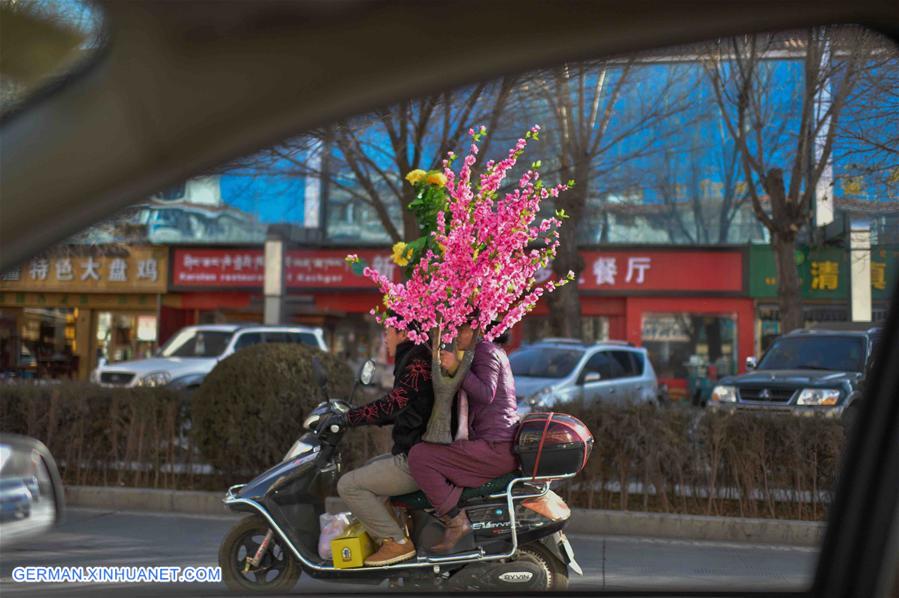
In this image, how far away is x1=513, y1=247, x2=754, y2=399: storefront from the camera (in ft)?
60.5

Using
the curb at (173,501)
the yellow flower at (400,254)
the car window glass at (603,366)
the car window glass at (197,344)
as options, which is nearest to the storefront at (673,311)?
the car window glass at (603,366)

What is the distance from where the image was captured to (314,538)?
4.87m

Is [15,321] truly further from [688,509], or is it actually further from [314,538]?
[688,509]

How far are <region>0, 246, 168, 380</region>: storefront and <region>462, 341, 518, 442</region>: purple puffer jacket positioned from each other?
1587 millimetres

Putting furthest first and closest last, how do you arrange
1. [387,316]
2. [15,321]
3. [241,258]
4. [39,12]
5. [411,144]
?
[241,258]
[387,316]
[411,144]
[15,321]
[39,12]

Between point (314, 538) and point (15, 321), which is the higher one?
point (15, 321)

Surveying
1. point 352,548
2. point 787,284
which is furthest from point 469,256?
point 787,284

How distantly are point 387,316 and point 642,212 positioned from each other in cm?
553

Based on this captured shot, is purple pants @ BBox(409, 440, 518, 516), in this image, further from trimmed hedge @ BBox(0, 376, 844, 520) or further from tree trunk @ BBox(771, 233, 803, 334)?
tree trunk @ BBox(771, 233, 803, 334)

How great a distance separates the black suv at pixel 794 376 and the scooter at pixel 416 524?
525 cm

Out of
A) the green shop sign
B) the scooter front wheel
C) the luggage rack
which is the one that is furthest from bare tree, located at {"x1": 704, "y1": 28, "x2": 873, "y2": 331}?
the luggage rack

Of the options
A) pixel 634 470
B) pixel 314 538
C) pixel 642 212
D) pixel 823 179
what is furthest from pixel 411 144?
pixel 642 212

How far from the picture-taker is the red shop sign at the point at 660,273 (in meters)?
17.3

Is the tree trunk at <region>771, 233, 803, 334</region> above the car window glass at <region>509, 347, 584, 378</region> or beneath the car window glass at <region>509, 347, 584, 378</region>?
above
